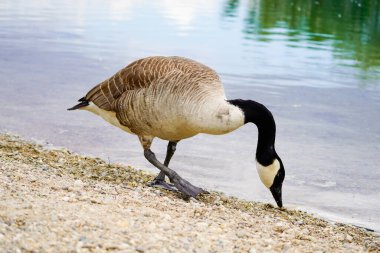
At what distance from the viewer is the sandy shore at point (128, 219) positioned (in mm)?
4875

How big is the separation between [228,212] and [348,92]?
943cm

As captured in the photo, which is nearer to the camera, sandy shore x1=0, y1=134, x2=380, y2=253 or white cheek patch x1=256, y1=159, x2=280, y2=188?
sandy shore x1=0, y1=134, x2=380, y2=253

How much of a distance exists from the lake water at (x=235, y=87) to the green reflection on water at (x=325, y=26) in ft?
0.34

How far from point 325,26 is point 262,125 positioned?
2482cm

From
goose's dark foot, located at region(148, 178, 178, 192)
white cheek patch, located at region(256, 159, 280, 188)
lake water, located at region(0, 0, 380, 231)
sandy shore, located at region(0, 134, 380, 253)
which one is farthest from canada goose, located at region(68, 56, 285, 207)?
lake water, located at region(0, 0, 380, 231)

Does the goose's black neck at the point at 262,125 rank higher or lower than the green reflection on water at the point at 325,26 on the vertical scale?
higher

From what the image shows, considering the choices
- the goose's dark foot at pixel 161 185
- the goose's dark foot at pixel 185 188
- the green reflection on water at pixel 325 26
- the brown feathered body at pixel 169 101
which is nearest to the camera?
the brown feathered body at pixel 169 101

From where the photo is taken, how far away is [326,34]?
27906mm

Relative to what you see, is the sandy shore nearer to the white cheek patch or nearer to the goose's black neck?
the white cheek patch

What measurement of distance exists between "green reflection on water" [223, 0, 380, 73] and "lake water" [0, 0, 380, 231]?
104mm

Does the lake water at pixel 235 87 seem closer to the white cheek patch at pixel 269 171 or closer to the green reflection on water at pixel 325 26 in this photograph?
the green reflection on water at pixel 325 26

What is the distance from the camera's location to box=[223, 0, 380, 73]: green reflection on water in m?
22.9

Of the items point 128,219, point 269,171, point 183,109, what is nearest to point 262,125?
point 269,171

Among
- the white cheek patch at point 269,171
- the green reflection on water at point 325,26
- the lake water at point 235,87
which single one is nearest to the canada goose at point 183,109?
the white cheek patch at point 269,171
